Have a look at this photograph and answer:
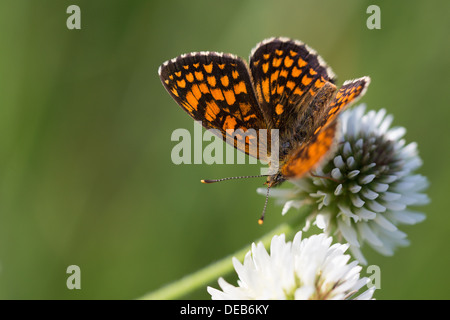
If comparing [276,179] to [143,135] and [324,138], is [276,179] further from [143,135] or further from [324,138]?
[143,135]

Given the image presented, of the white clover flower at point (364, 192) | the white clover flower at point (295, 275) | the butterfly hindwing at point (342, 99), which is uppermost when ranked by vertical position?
the butterfly hindwing at point (342, 99)

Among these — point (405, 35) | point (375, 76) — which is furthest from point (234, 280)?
point (405, 35)

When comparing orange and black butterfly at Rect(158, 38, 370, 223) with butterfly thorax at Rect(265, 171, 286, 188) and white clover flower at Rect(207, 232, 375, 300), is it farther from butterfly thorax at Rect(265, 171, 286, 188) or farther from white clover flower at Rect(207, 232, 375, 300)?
white clover flower at Rect(207, 232, 375, 300)

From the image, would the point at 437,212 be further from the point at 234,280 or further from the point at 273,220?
the point at 234,280

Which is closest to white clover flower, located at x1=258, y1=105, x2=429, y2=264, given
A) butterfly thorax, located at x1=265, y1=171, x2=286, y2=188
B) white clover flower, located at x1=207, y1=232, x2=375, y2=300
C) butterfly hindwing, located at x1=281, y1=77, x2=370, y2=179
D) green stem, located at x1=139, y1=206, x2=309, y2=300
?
butterfly thorax, located at x1=265, y1=171, x2=286, y2=188

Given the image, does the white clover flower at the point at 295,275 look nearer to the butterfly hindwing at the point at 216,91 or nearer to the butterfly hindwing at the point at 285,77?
the butterfly hindwing at the point at 216,91

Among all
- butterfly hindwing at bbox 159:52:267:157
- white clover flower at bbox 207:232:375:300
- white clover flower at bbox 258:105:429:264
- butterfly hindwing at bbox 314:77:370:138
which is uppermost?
butterfly hindwing at bbox 159:52:267:157

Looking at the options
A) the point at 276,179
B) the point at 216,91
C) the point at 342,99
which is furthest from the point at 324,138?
the point at 216,91

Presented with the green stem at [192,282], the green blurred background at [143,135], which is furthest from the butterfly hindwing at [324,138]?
the green blurred background at [143,135]
